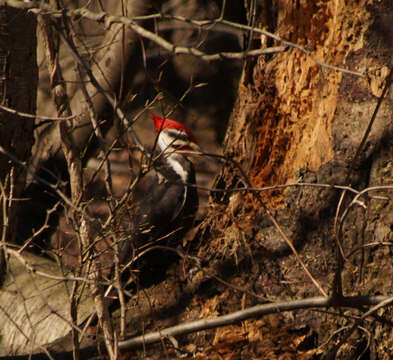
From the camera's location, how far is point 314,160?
104 inches

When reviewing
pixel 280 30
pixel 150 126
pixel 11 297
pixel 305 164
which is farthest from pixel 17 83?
pixel 150 126

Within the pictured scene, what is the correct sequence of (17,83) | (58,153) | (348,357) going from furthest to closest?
(58,153)
(17,83)
(348,357)

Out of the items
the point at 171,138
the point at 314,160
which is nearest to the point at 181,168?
the point at 171,138

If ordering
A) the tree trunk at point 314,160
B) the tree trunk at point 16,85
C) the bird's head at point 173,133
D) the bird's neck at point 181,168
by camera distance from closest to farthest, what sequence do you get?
the tree trunk at point 314,160 < the tree trunk at point 16,85 < the bird's head at point 173,133 < the bird's neck at point 181,168

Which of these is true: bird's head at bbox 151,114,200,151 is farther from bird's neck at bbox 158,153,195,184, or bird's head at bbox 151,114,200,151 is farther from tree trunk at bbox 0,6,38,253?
tree trunk at bbox 0,6,38,253

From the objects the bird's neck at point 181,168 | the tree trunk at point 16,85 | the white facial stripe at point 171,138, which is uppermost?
the tree trunk at point 16,85

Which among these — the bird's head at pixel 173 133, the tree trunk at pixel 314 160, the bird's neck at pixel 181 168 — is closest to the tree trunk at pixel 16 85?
the bird's head at pixel 173 133

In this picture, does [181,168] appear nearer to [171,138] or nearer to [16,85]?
[171,138]

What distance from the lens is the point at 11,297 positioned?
134 inches

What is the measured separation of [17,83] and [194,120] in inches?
120

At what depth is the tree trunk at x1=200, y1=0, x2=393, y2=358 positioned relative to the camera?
2379 millimetres

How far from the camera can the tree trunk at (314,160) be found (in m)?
2.38

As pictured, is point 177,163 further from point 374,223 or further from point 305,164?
point 374,223

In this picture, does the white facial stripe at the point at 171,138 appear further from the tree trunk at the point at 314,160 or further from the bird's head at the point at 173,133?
the tree trunk at the point at 314,160
